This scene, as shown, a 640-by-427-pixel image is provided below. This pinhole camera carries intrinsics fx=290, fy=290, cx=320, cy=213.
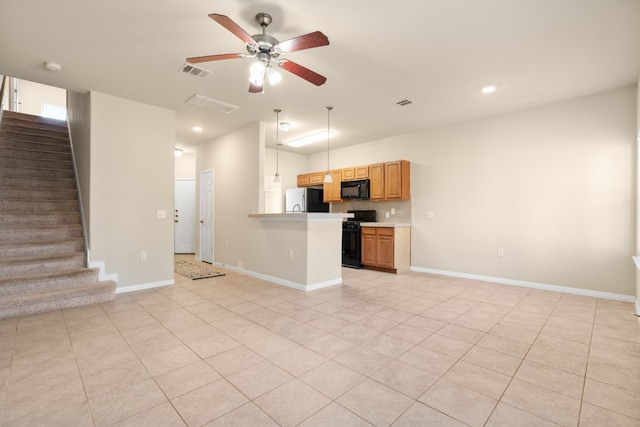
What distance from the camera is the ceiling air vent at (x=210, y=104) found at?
411 centimetres

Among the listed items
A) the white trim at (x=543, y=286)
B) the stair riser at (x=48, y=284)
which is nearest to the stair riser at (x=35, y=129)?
the stair riser at (x=48, y=284)

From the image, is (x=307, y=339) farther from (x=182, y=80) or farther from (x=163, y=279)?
(x=182, y=80)

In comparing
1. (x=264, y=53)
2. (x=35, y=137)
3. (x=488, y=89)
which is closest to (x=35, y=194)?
(x=35, y=137)

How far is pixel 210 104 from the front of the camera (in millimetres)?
4324

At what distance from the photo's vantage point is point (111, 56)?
3.04 meters

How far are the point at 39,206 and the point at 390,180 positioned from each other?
5.83 meters

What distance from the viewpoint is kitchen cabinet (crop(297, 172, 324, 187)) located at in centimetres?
719

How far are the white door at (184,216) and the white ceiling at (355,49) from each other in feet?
13.3

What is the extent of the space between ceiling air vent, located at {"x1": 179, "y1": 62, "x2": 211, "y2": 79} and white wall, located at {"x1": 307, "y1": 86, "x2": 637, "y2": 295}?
4026 mm

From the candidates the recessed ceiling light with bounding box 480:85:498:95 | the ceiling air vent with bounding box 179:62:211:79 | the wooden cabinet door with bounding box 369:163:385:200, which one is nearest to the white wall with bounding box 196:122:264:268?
the ceiling air vent with bounding box 179:62:211:79

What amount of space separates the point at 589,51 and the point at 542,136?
1.61 m

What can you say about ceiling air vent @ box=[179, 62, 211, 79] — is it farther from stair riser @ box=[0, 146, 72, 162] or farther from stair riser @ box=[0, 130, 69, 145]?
stair riser @ box=[0, 130, 69, 145]

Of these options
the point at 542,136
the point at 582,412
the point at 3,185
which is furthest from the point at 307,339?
the point at 3,185

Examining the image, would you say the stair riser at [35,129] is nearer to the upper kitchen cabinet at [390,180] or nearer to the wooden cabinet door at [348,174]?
the wooden cabinet door at [348,174]
